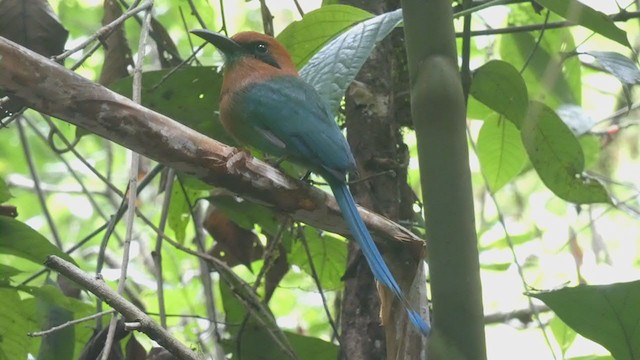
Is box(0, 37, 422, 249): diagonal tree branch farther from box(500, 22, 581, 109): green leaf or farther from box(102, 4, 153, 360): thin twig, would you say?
box(500, 22, 581, 109): green leaf

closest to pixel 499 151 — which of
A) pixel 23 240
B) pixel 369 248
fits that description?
pixel 369 248

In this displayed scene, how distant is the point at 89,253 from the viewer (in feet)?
17.2

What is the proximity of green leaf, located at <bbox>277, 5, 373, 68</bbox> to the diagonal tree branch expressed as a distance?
2.01 feet

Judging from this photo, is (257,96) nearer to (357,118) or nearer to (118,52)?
(357,118)

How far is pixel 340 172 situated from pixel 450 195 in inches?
48.4

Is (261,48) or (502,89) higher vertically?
(261,48)

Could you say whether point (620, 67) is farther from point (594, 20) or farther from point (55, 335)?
point (55, 335)

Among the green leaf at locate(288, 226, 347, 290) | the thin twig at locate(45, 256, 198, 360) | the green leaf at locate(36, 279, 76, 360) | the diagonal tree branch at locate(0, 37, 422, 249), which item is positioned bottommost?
the thin twig at locate(45, 256, 198, 360)

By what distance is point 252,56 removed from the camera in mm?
2951

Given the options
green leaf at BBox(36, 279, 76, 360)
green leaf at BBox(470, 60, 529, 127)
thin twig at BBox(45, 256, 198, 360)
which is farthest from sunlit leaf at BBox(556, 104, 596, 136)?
thin twig at BBox(45, 256, 198, 360)

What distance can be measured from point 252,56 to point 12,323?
1.13m

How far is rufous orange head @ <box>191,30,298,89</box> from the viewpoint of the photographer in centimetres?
282

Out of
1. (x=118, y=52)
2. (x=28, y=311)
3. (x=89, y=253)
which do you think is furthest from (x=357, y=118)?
(x=89, y=253)

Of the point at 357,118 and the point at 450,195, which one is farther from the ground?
the point at 357,118
